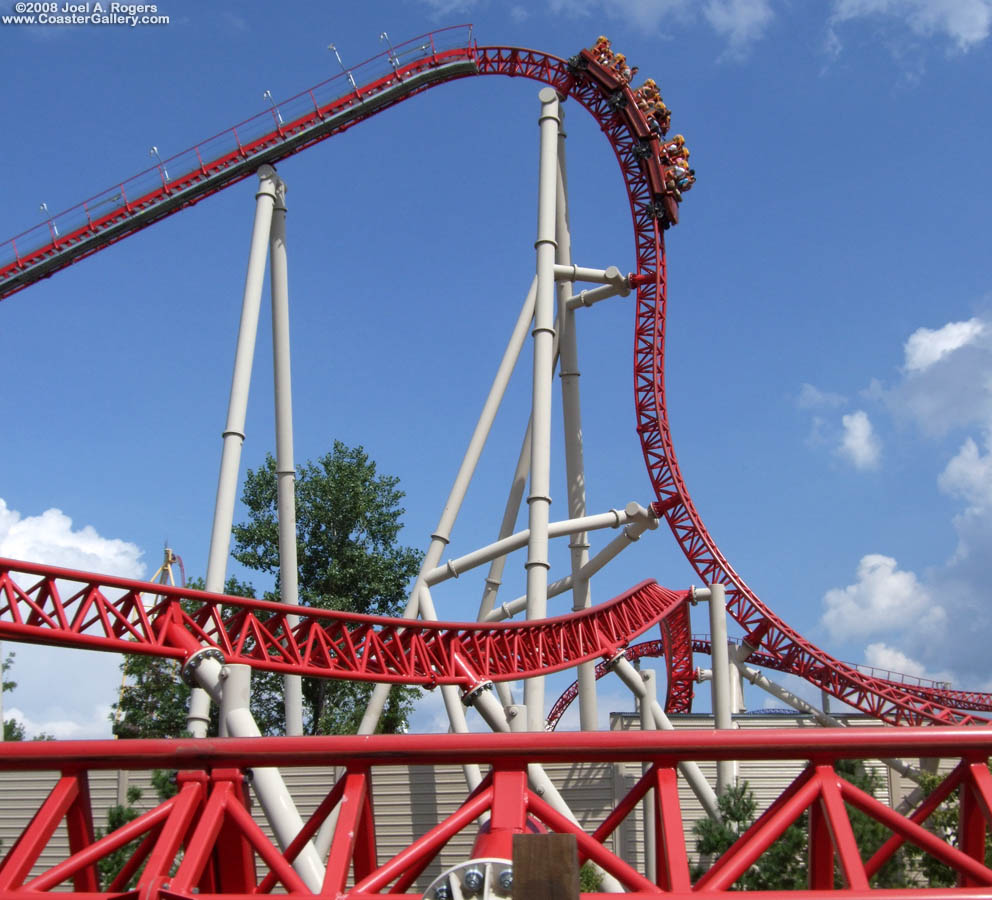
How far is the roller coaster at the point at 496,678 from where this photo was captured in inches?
115

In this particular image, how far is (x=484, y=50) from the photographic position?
1731 cm

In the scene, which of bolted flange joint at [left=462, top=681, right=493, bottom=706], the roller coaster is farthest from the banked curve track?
bolted flange joint at [left=462, top=681, right=493, bottom=706]

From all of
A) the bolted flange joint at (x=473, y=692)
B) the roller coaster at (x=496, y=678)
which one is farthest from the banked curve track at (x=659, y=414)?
the bolted flange joint at (x=473, y=692)

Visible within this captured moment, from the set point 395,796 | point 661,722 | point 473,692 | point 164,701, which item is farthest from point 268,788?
point 164,701

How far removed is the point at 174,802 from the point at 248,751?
258 mm

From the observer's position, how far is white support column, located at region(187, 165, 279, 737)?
11422 mm

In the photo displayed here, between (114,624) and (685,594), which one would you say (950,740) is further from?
(685,594)

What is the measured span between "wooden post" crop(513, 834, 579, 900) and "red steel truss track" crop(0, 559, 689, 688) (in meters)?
6.80

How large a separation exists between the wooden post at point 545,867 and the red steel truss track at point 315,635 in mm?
6800

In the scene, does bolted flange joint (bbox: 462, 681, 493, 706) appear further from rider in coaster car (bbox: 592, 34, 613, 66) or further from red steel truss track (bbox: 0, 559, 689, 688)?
rider in coaster car (bbox: 592, 34, 613, 66)

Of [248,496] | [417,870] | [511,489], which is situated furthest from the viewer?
[248,496]

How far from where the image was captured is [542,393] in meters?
13.1

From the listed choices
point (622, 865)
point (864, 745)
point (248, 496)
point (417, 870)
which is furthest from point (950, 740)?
point (248, 496)

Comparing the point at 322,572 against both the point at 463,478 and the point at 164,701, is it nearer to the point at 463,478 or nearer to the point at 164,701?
the point at 164,701
